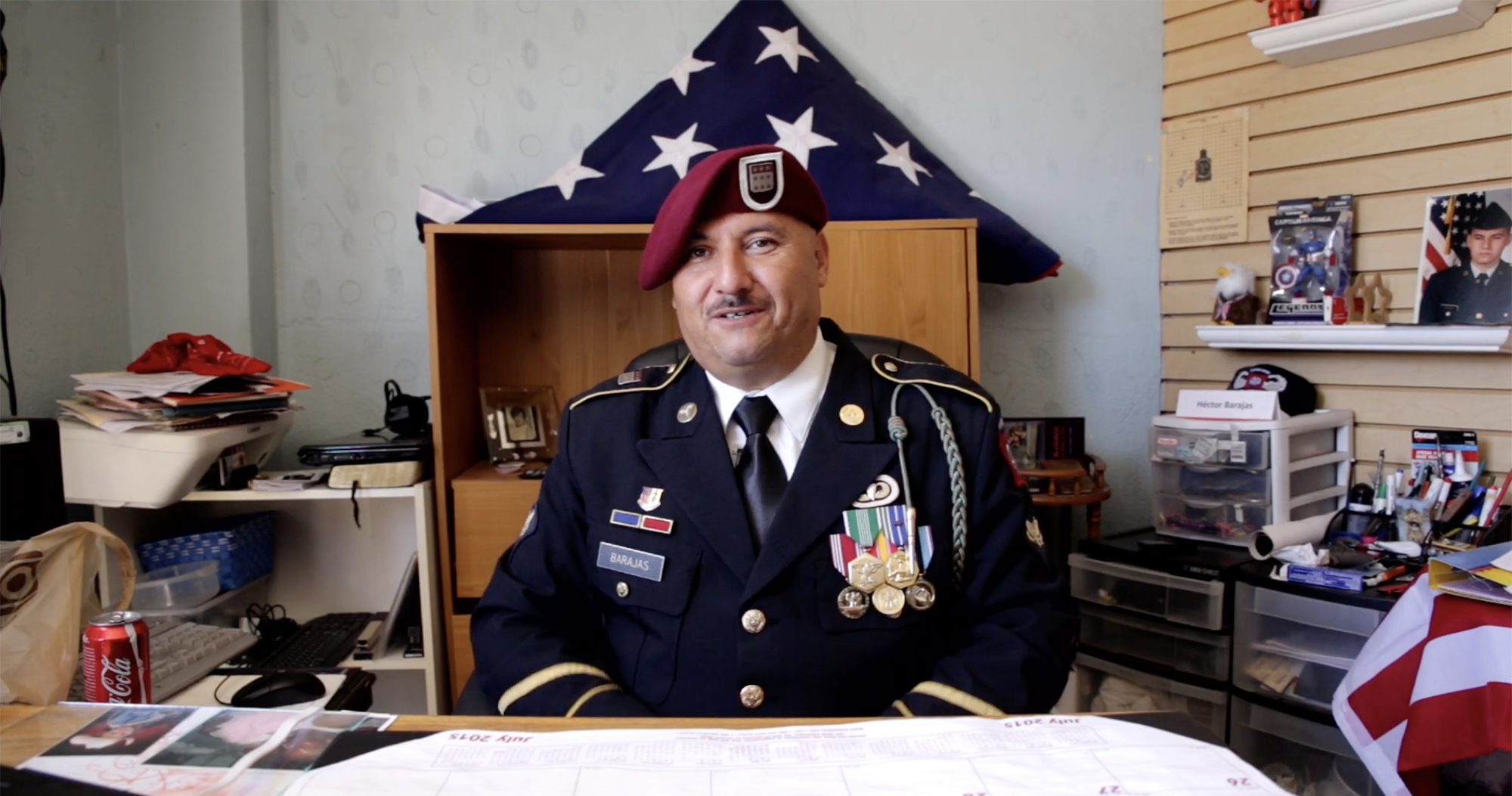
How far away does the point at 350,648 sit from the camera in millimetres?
1970

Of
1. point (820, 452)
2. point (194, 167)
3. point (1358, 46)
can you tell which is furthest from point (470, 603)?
point (1358, 46)

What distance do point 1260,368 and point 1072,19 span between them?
106 centimetres

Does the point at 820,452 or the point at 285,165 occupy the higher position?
the point at 285,165

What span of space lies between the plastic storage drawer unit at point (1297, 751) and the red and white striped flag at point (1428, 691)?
A: 0.90 ft

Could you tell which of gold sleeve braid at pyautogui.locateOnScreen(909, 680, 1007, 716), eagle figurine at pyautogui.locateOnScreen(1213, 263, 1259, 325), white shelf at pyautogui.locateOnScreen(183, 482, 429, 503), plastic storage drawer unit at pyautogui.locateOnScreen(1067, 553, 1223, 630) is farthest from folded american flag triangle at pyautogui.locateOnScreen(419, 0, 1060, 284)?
gold sleeve braid at pyautogui.locateOnScreen(909, 680, 1007, 716)

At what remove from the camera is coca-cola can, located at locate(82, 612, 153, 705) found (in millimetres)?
1018

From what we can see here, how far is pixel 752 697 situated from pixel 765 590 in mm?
133

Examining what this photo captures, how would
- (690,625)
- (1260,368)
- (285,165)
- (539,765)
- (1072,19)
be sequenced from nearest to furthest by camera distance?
1. (539,765)
2. (690,625)
3. (1260,368)
4. (285,165)
5. (1072,19)

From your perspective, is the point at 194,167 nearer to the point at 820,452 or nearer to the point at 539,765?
the point at 820,452

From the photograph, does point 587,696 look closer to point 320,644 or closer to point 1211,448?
point 320,644

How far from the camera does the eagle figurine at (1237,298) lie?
2.24m

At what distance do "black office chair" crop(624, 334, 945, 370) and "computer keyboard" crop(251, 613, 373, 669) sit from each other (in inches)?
34.6

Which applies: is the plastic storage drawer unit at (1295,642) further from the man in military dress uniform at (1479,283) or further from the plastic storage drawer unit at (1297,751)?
the man in military dress uniform at (1479,283)

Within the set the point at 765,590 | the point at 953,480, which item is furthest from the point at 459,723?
the point at 953,480
